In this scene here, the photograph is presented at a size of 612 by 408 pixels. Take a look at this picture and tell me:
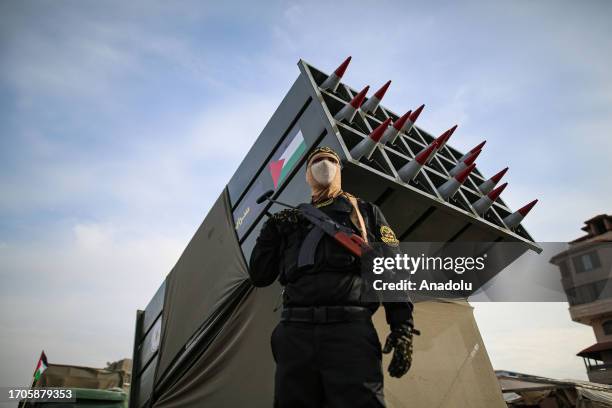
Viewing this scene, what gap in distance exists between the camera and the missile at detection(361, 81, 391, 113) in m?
3.97

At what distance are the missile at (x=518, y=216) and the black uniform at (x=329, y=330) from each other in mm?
2558

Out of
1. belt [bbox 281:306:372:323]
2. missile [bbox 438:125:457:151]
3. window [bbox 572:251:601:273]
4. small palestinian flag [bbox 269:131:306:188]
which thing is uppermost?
window [bbox 572:251:601:273]

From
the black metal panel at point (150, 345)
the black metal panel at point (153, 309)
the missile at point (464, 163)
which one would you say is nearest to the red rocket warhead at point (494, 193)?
the missile at point (464, 163)

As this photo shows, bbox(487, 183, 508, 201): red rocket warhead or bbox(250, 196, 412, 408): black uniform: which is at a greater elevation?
bbox(487, 183, 508, 201): red rocket warhead

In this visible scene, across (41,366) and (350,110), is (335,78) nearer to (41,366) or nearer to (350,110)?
(350,110)

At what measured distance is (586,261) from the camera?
2752 cm

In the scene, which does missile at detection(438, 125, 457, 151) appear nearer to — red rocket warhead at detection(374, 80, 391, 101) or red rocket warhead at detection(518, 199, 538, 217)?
red rocket warhead at detection(374, 80, 391, 101)

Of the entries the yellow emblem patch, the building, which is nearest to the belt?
the yellow emblem patch

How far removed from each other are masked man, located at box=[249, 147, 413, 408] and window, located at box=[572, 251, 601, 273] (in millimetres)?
30928

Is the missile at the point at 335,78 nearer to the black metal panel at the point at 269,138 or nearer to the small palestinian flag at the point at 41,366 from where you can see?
the black metal panel at the point at 269,138

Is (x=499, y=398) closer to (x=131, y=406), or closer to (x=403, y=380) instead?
(x=403, y=380)

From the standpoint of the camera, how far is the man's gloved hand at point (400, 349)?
160cm

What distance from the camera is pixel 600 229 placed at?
30.0m

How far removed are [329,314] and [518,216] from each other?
3.10 meters
